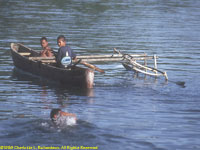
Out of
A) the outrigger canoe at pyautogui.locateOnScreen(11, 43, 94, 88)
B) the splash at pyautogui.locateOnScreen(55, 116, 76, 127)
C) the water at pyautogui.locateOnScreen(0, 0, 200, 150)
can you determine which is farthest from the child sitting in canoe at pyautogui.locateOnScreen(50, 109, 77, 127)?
the outrigger canoe at pyautogui.locateOnScreen(11, 43, 94, 88)

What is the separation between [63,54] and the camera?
19906mm

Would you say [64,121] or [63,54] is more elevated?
[63,54]

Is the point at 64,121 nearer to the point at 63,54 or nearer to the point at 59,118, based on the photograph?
the point at 59,118

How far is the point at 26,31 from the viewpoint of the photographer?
37188 millimetres

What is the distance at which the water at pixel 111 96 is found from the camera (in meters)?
12.8

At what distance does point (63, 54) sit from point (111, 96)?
312 centimetres

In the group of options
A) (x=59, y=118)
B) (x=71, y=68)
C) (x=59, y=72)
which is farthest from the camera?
(x=71, y=68)

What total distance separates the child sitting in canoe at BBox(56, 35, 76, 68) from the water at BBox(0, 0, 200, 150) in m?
1.02

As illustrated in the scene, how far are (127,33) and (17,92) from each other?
20.0 meters

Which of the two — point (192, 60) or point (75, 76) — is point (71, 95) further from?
point (192, 60)

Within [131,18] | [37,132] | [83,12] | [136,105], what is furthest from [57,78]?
[83,12]

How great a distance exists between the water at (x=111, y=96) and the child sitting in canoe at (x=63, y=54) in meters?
1.02

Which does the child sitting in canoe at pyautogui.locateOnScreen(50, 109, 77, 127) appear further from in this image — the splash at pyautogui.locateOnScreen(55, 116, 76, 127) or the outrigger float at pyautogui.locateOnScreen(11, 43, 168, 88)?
the outrigger float at pyautogui.locateOnScreen(11, 43, 168, 88)

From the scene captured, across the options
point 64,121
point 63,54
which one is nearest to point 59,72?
point 63,54
